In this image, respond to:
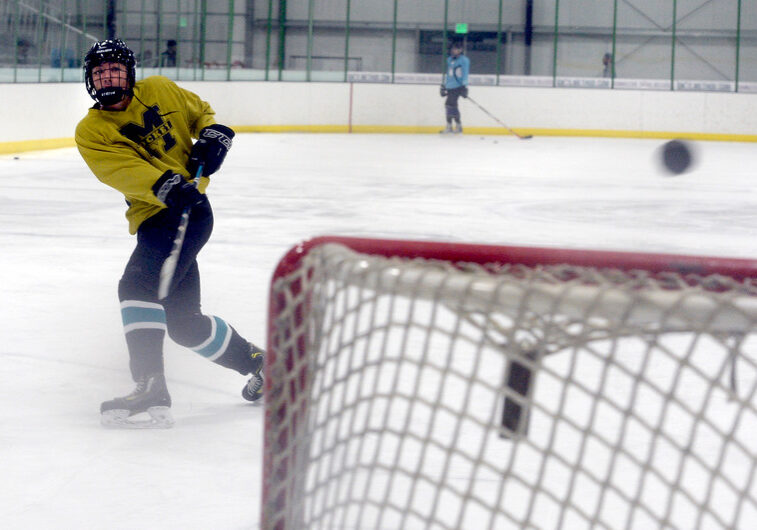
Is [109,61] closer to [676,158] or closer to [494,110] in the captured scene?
[676,158]

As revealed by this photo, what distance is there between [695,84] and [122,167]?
15310mm

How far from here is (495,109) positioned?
16.9 meters

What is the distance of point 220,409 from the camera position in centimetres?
299

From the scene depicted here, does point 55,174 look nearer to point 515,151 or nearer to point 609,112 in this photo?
point 515,151

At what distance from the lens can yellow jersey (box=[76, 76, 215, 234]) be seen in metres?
2.64

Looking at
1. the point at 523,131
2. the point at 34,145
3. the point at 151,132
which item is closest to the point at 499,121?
the point at 523,131

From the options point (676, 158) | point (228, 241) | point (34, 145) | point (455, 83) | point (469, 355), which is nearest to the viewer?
point (469, 355)

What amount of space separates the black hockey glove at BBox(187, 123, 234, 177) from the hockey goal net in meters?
1.15

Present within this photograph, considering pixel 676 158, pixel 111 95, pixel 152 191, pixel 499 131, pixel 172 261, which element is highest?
pixel 499 131

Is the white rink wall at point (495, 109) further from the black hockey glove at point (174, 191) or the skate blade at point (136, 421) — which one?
the black hockey glove at point (174, 191)

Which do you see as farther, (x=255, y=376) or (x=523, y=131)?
(x=523, y=131)

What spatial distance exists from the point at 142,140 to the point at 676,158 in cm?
992

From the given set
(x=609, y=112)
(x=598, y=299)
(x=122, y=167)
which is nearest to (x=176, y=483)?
(x=122, y=167)

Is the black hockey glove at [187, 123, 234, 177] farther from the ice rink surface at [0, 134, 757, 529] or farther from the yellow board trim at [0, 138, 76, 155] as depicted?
the yellow board trim at [0, 138, 76, 155]
